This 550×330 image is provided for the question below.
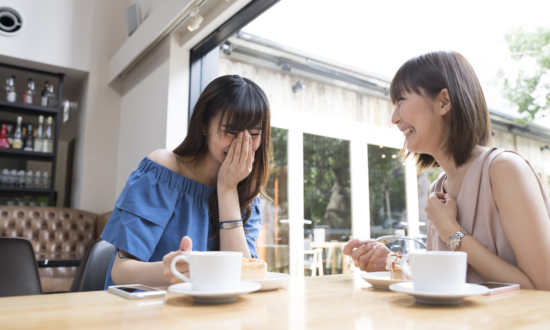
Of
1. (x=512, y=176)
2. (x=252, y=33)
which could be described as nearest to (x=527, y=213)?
(x=512, y=176)

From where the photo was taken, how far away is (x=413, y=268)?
608mm

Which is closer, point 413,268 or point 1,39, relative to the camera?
point 413,268

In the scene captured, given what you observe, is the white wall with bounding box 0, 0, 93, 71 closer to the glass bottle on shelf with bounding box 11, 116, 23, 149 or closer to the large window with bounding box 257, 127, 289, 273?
the glass bottle on shelf with bounding box 11, 116, 23, 149

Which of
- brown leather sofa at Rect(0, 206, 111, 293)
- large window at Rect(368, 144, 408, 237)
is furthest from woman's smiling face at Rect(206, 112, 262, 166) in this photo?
large window at Rect(368, 144, 408, 237)

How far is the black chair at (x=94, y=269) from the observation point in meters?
1.29

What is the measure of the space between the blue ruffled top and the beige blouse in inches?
25.5

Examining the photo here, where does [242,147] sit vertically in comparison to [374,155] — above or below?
below

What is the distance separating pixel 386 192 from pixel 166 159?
11.9ft

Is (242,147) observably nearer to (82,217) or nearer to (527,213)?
(527,213)

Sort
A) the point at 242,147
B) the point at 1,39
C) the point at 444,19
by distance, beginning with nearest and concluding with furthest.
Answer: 1. the point at 242,147
2. the point at 444,19
3. the point at 1,39

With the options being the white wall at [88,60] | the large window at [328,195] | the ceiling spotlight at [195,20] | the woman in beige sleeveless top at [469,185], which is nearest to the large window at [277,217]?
the large window at [328,195]

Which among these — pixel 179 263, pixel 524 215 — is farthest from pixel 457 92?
pixel 179 263

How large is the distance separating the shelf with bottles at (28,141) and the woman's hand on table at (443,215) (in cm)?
430

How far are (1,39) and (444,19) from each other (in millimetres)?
4004
